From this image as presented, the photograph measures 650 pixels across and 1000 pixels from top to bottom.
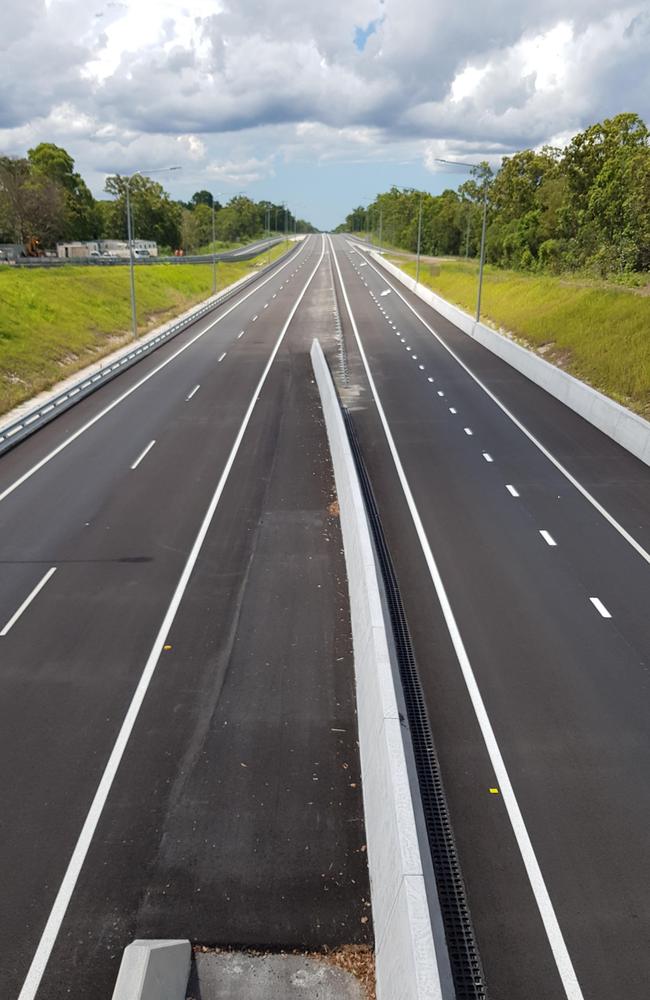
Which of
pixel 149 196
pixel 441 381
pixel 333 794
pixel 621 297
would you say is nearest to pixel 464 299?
pixel 621 297

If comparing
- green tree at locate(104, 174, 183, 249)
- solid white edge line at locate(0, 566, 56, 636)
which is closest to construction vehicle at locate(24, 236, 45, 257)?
green tree at locate(104, 174, 183, 249)

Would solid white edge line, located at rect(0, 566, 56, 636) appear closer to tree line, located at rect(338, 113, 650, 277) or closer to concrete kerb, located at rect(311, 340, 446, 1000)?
concrete kerb, located at rect(311, 340, 446, 1000)

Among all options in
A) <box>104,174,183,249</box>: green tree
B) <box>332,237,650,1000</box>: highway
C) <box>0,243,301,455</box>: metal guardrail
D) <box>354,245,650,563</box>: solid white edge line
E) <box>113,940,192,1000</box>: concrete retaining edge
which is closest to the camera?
<box>113,940,192,1000</box>: concrete retaining edge

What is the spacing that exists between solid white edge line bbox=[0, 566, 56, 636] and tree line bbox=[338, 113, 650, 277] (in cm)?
3409

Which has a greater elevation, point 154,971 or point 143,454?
point 143,454

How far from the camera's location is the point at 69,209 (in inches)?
3661

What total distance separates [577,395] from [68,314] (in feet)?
101

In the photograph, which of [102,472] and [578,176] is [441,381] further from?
[578,176]

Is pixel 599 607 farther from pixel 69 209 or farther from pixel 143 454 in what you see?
pixel 69 209

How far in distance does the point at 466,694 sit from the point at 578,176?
59.6 meters

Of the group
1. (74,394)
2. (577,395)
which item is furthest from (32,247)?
(577,395)

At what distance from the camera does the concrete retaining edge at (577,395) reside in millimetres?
21031

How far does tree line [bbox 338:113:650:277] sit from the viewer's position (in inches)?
1874

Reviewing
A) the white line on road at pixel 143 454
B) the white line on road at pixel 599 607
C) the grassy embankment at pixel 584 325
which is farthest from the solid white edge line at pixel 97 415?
the grassy embankment at pixel 584 325
